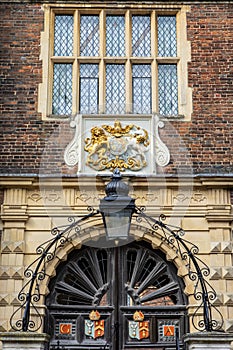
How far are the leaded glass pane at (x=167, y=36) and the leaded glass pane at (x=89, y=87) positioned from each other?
1.21 m

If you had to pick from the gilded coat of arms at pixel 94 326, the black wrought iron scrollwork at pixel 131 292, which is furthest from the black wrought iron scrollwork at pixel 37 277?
the gilded coat of arms at pixel 94 326

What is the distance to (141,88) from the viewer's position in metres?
12.3

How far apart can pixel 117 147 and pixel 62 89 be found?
155 cm

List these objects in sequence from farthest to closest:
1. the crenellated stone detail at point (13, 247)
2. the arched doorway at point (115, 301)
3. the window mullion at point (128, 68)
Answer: the window mullion at point (128, 68)
the crenellated stone detail at point (13, 247)
the arched doorway at point (115, 301)

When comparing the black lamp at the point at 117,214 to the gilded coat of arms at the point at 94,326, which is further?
the gilded coat of arms at the point at 94,326

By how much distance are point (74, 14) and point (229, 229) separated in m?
4.73

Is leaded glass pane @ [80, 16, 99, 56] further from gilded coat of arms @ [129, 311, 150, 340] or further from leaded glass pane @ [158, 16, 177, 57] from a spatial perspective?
gilded coat of arms @ [129, 311, 150, 340]

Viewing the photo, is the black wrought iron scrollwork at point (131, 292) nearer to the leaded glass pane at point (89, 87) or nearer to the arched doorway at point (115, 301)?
the arched doorway at point (115, 301)

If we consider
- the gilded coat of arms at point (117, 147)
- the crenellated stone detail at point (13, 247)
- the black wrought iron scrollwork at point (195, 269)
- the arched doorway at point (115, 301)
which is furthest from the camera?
the gilded coat of arms at point (117, 147)

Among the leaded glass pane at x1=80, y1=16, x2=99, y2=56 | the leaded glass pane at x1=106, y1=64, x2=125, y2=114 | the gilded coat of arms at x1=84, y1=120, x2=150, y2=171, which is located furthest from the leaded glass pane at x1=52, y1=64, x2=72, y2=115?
the gilded coat of arms at x1=84, y1=120, x2=150, y2=171

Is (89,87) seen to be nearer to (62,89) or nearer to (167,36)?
(62,89)

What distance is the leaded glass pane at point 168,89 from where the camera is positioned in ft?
40.0

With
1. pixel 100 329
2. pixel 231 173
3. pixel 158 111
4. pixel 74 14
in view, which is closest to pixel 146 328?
pixel 100 329

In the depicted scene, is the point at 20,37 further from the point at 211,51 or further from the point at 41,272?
the point at 41,272
